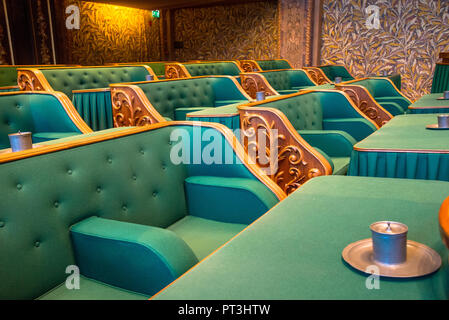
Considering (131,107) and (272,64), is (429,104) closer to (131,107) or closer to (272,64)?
(131,107)

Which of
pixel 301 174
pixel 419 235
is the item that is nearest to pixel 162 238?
pixel 419 235

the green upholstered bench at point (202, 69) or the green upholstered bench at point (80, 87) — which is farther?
the green upholstered bench at point (202, 69)

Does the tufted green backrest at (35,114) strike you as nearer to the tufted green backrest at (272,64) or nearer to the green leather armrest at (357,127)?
the green leather armrest at (357,127)

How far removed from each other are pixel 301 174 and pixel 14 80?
4783 mm

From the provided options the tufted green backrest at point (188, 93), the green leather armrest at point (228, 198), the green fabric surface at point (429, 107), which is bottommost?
the green leather armrest at point (228, 198)

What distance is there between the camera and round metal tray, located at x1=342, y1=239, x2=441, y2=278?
0.70 meters

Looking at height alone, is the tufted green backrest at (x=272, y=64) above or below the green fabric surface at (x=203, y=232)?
above

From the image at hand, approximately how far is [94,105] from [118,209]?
2770 mm

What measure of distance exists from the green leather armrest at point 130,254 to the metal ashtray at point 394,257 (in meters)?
0.49

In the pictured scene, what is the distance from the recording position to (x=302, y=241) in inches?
33.6

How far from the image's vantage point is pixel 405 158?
1.76m

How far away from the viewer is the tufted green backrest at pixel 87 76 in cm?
414

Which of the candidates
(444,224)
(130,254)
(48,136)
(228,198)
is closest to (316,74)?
(48,136)

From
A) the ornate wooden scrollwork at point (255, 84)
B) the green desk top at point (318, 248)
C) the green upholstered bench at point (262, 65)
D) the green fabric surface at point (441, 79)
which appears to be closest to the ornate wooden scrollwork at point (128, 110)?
the ornate wooden scrollwork at point (255, 84)
